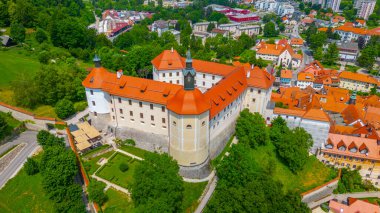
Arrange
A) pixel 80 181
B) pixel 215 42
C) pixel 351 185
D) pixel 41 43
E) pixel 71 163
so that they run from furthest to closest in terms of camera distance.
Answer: pixel 215 42
pixel 41 43
pixel 351 185
pixel 80 181
pixel 71 163

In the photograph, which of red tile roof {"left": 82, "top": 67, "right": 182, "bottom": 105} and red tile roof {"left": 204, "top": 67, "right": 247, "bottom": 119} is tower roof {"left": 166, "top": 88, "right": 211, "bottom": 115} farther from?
red tile roof {"left": 82, "top": 67, "right": 182, "bottom": 105}

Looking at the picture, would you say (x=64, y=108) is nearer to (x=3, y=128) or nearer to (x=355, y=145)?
(x=3, y=128)

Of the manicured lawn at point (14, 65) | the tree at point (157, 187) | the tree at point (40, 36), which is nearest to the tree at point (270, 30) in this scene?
the tree at point (40, 36)

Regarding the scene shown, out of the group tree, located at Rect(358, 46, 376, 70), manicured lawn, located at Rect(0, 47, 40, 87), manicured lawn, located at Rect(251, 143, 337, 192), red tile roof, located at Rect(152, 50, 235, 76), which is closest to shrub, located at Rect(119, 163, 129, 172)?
manicured lawn, located at Rect(251, 143, 337, 192)

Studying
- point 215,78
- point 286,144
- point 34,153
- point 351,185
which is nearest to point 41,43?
point 34,153

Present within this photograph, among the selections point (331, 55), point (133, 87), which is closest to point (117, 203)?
point (133, 87)

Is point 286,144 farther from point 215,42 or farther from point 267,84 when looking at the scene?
point 215,42

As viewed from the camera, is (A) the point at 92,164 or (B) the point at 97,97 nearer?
(A) the point at 92,164
